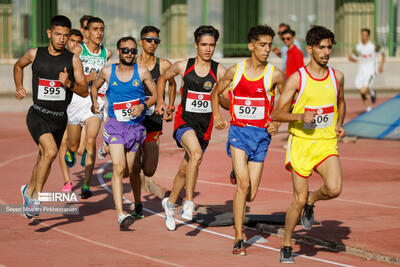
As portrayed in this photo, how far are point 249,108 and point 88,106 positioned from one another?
426 centimetres

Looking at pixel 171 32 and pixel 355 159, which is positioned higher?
pixel 171 32

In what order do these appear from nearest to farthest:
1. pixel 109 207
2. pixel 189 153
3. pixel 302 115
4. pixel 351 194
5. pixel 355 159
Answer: pixel 302 115 < pixel 189 153 < pixel 109 207 < pixel 351 194 < pixel 355 159

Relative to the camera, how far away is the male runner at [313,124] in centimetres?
859

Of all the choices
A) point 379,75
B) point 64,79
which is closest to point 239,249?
point 64,79

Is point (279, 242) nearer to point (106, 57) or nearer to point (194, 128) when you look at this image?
point (194, 128)

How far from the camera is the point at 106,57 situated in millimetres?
13078

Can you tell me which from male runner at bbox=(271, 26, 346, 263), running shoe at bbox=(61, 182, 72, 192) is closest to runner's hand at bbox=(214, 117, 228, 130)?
male runner at bbox=(271, 26, 346, 263)

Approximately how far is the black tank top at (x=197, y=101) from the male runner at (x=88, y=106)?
252 cm

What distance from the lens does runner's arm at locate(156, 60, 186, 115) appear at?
33.9 feet

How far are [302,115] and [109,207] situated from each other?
422 cm

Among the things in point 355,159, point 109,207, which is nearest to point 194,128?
point 109,207

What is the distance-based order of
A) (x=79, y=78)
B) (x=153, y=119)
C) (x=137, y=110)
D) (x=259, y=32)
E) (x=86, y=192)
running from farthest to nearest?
(x=86, y=192), (x=153, y=119), (x=79, y=78), (x=137, y=110), (x=259, y=32)

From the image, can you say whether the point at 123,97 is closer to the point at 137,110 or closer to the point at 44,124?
the point at 137,110

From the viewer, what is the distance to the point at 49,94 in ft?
34.1
